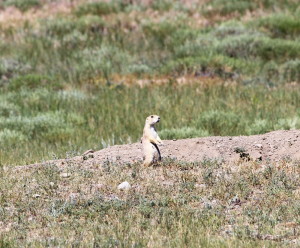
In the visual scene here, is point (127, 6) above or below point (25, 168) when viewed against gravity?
below

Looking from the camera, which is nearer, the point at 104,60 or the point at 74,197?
the point at 74,197

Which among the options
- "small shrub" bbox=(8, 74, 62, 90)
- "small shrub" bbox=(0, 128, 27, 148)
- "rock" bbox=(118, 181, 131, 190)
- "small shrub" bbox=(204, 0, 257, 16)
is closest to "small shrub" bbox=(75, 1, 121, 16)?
"small shrub" bbox=(204, 0, 257, 16)

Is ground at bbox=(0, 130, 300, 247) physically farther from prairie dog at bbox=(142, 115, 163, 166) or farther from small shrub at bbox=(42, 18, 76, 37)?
small shrub at bbox=(42, 18, 76, 37)

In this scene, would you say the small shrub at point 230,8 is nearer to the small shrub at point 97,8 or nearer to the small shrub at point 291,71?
the small shrub at point 97,8

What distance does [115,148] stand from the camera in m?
10.7

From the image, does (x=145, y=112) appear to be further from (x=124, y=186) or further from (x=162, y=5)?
(x=162, y=5)

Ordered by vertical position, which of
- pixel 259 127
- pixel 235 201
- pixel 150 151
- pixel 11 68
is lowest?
pixel 11 68

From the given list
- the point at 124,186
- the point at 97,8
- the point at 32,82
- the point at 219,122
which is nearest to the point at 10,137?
the point at 219,122

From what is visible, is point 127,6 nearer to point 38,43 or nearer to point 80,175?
point 38,43

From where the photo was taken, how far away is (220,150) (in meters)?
10.3

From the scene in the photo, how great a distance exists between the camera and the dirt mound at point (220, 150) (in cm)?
1002

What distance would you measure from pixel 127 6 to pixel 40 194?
2054 cm

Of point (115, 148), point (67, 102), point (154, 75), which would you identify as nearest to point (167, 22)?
point (154, 75)

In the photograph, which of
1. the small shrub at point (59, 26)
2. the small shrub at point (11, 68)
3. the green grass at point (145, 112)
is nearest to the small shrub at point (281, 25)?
the green grass at point (145, 112)
